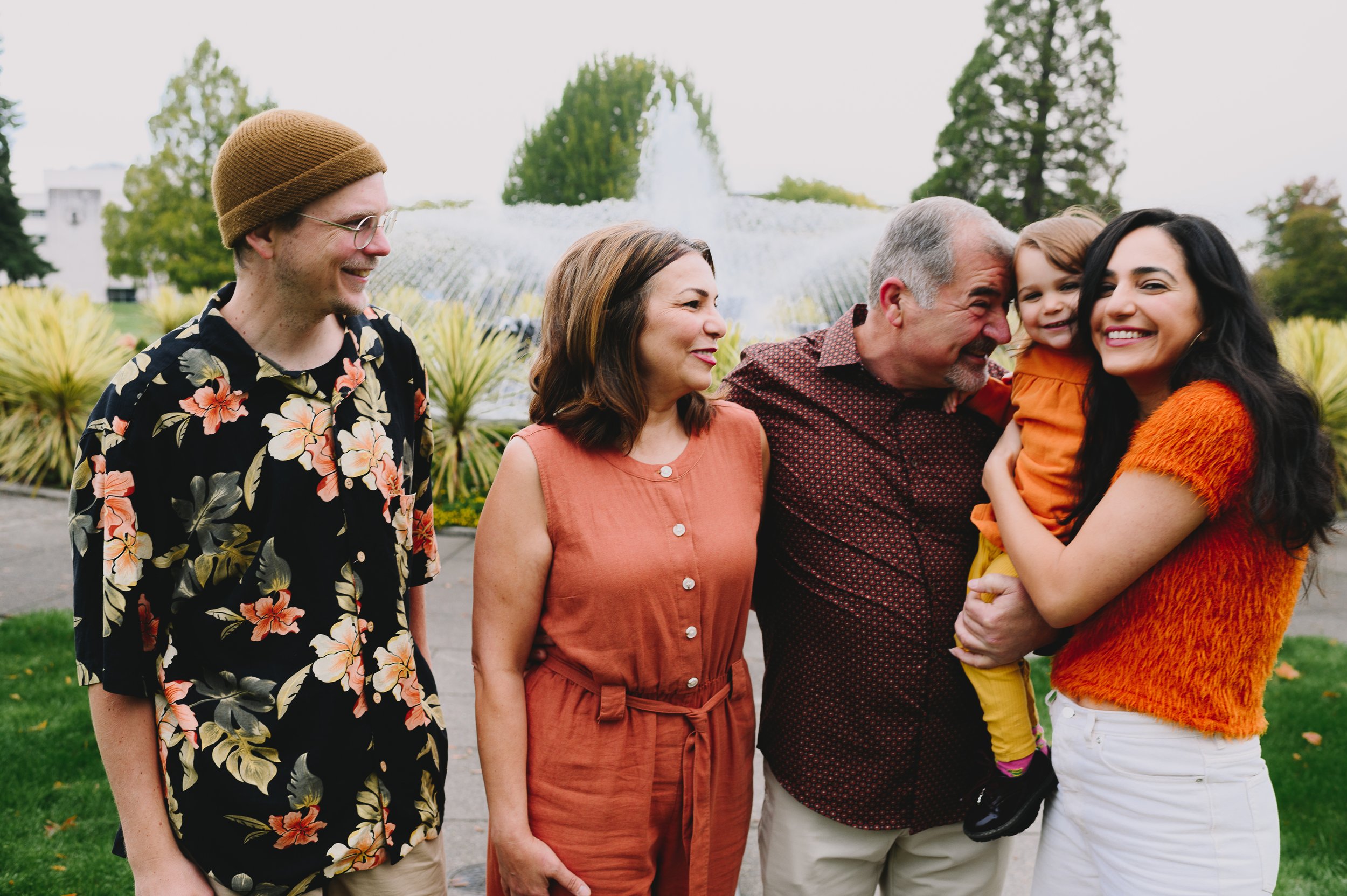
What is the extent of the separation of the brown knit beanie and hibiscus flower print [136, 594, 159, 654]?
73 centimetres

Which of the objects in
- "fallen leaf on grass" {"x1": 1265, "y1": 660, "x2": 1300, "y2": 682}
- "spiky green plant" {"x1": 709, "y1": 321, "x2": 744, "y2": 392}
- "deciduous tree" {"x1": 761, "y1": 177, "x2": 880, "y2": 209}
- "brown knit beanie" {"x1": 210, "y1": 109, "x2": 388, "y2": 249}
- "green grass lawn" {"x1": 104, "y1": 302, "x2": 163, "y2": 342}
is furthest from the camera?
"deciduous tree" {"x1": 761, "y1": 177, "x2": 880, "y2": 209}

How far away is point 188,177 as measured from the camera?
110 feet

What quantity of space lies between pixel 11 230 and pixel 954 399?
48543mm

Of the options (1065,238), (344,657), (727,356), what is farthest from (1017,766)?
(727,356)

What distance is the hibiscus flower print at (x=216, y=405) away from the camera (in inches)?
68.0

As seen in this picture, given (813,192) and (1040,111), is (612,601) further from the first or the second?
(813,192)

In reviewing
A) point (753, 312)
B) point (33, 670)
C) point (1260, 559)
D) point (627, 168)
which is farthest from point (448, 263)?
point (627, 168)

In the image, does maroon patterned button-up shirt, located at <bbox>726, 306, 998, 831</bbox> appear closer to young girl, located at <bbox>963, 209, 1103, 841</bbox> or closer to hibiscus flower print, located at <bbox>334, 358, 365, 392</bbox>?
young girl, located at <bbox>963, 209, 1103, 841</bbox>

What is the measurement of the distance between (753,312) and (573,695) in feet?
33.9

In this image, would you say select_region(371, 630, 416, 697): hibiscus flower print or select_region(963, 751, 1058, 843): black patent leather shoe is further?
select_region(963, 751, 1058, 843): black patent leather shoe

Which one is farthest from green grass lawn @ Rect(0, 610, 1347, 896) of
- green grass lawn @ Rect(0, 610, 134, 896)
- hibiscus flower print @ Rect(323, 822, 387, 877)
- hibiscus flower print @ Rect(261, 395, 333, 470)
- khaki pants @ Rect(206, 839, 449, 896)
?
hibiscus flower print @ Rect(261, 395, 333, 470)

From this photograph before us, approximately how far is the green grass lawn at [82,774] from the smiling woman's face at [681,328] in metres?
2.81

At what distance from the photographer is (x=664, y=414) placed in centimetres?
221

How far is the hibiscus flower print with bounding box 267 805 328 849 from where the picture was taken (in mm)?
1802
